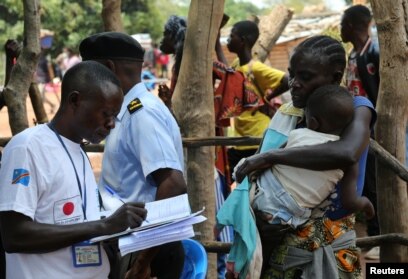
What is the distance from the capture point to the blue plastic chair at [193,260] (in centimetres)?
310

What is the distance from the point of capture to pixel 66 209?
2.55m

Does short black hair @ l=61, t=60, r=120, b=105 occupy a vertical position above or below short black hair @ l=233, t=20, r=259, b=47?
above

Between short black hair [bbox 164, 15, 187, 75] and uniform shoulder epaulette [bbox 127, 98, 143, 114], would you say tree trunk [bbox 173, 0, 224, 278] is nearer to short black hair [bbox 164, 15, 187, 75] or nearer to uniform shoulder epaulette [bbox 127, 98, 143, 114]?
short black hair [bbox 164, 15, 187, 75]

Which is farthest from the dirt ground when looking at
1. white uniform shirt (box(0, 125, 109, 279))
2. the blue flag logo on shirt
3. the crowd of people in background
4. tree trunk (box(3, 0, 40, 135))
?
the blue flag logo on shirt

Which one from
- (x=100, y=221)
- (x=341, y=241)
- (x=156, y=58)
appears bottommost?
(x=156, y=58)

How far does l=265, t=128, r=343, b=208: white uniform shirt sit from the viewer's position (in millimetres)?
3006

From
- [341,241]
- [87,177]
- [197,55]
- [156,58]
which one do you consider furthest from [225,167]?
[156,58]

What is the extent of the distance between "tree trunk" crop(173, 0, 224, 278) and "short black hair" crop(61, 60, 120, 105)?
7.17 ft

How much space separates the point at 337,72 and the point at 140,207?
1073mm

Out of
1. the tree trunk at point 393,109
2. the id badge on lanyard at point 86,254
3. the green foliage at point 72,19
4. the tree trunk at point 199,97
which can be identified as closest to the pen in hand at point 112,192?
the id badge on lanyard at point 86,254

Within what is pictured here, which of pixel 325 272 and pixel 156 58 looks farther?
pixel 156 58

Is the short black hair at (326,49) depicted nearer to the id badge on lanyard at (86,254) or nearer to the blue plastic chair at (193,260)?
the blue plastic chair at (193,260)

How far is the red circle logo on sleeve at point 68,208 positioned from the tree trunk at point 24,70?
2.84 meters

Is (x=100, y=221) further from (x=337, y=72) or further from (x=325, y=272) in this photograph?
(x=337, y=72)
